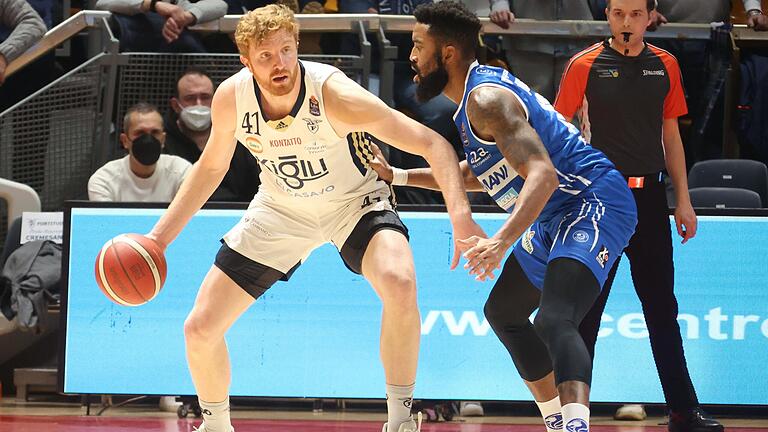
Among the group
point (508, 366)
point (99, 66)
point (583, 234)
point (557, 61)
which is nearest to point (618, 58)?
point (583, 234)

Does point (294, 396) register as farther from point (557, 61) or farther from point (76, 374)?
point (557, 61)

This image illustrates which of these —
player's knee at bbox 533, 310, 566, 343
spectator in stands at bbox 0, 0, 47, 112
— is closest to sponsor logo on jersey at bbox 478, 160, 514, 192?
player's knee at bbox 533, 310, 566, 343

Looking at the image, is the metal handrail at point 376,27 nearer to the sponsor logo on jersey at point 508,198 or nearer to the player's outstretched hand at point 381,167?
the player's outstretched hand at point 381,167

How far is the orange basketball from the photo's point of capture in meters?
4.79

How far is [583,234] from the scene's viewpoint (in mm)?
4266

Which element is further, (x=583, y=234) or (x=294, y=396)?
(x=294, y=396)

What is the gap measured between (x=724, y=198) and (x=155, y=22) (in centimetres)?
411

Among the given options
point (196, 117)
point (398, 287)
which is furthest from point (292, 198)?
point (196, 117)

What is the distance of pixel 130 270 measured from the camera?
4.78m

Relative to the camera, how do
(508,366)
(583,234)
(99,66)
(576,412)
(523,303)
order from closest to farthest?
(576,412) < (583,234) < (523,303) < (508,366) < (99,66)

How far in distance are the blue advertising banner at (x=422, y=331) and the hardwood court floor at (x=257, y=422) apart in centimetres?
16

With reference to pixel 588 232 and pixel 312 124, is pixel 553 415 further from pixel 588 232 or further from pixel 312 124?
pixel 312 124

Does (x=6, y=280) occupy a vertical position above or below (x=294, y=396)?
above

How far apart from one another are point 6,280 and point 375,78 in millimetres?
2860
